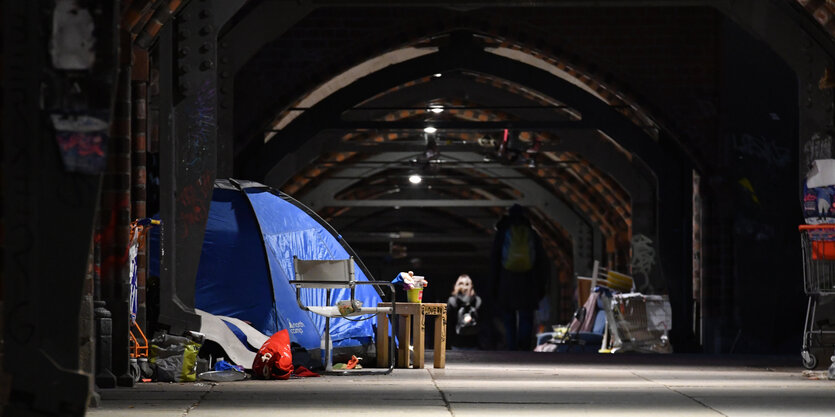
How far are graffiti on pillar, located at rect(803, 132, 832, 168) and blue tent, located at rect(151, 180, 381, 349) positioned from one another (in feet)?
12.4

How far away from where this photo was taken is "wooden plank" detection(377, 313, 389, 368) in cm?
1154

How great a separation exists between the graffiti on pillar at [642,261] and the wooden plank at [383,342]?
36.3ft

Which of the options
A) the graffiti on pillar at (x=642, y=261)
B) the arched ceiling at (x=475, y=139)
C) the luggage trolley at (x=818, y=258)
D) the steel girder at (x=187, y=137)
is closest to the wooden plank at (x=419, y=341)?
the steel girder at (x=187, y=137)

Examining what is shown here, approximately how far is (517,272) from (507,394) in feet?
34.6

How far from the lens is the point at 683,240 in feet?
69.9

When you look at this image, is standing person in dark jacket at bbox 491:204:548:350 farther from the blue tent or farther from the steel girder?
the steel girder

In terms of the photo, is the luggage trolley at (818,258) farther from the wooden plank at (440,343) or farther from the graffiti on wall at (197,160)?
the graffiti on wall at (197,160)

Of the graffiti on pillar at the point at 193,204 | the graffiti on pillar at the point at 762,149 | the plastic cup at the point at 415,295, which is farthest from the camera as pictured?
the graffiti on pillar at the point at 762,149

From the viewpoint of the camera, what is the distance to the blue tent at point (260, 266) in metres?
11.6

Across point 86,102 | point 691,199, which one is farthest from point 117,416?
point 691,199

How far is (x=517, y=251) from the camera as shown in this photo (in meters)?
18.8

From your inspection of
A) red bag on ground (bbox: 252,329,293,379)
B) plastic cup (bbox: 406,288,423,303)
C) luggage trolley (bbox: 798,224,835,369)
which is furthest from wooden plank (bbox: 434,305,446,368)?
luggage trolley (bbox: 798,224,835,369)

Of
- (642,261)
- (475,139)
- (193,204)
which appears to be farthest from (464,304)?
(193,204)

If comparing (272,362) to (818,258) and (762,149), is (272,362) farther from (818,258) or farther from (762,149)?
(762,149)
